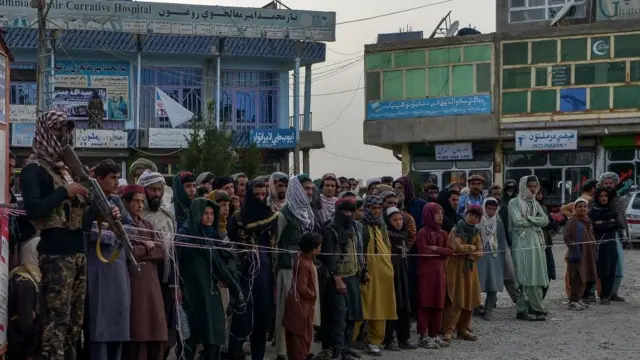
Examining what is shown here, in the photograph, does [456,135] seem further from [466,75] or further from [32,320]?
[32,320]

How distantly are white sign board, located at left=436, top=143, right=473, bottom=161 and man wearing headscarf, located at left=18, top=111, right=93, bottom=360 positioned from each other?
1109 inches

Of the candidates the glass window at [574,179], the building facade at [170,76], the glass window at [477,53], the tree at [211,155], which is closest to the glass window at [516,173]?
the glass window at [574,179]

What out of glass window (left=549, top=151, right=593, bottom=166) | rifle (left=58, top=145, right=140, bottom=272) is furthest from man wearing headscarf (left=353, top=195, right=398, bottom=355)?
glass window (left=549, top=151, right=593, bottom=166)

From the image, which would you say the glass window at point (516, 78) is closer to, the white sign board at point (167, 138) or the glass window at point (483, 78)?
the glass window at point (483, 78)

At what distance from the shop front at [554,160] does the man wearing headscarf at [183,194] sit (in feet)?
79.0

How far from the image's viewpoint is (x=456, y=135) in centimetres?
3334

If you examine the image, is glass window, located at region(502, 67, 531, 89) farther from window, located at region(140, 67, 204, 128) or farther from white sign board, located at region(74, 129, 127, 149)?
white sign board, located at region(74, 129, 127, 149)

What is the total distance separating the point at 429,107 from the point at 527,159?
3.76m

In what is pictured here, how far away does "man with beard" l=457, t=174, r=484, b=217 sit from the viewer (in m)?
12.5

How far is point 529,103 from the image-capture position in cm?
3262

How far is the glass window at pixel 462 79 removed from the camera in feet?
110

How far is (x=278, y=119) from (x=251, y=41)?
3.21 metres

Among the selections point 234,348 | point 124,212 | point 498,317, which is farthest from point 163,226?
point 498,317

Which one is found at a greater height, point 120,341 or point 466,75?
point 466,75
